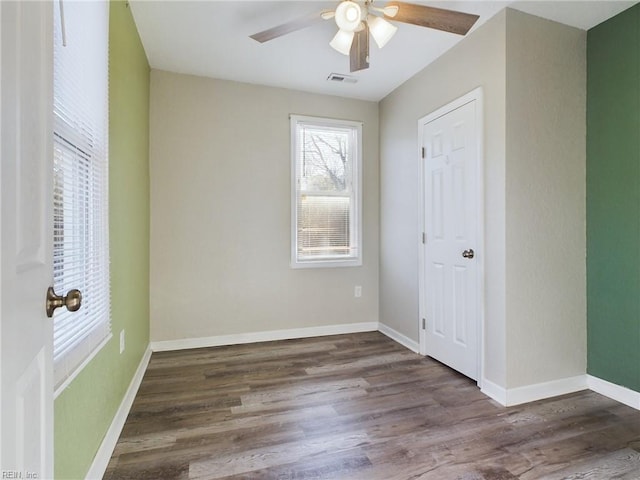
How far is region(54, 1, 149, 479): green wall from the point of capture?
1.29 meters

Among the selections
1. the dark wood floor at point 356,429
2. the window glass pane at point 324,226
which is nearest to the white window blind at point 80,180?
the dark wood floor at point 356,429

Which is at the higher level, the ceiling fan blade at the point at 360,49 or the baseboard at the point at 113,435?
the ceiling fan blade at the point at 360,49

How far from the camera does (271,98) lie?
11.3 ft

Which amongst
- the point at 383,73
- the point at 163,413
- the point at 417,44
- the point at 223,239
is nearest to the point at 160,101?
the point at 223,239

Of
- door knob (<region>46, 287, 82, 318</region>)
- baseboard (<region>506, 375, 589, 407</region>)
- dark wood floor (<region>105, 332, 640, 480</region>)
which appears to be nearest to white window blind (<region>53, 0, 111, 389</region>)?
door knob (<region>46, 287, 82, 318</region>)

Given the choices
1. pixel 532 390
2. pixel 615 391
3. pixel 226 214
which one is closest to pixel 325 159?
pixel 226 214

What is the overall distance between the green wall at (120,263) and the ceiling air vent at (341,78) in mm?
1639

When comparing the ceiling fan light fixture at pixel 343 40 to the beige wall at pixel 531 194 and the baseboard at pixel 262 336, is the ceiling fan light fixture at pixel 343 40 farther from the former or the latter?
the baseboard at pixel 262 336

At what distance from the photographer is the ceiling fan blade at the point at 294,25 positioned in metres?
1.89

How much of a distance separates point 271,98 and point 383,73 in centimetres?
115

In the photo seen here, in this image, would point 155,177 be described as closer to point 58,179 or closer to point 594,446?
point 58,179

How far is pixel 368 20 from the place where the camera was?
→ 204 cm

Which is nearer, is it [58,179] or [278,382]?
[58,179]

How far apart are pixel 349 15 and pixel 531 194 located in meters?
1.64
